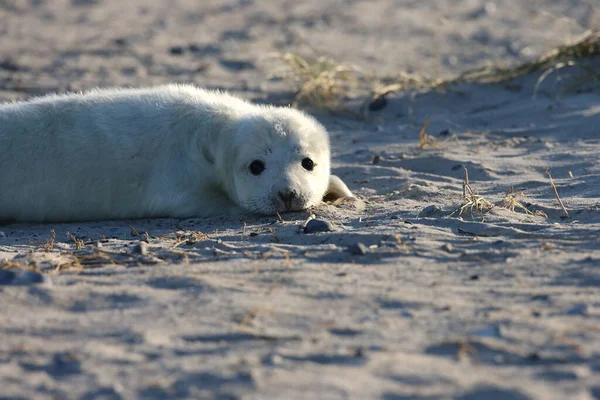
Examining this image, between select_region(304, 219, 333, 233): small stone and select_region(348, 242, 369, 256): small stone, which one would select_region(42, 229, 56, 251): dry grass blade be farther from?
select_region(348, 242, 369, 256): small stone

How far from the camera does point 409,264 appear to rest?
3.83 metres

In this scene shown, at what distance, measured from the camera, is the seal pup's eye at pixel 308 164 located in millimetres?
5316

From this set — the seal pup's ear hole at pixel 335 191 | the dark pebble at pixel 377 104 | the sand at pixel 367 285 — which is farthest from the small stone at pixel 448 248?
the dark pebble at pixel 377 104

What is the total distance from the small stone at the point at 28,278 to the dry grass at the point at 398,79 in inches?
186

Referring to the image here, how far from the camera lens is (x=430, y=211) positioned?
15.9 ft

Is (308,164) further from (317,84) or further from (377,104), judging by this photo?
(317,84)

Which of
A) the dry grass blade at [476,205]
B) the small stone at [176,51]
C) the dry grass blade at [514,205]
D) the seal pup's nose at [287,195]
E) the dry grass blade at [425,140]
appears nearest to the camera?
the dry grass blade at [476,205]

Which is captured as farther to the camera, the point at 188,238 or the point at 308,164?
the point at 308,164

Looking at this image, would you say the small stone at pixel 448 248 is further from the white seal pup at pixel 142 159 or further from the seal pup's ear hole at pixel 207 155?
the seal pup's ear hole at pixel 207 155

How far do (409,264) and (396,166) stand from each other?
9.02 feet

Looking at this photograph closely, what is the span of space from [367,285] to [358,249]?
0.47 m

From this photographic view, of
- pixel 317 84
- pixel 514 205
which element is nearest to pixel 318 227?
pixel 514 205

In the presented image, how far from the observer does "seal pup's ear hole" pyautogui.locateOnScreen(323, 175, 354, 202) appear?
18.1 ft

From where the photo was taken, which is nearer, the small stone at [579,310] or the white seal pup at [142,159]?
the small stone at [579,310]
